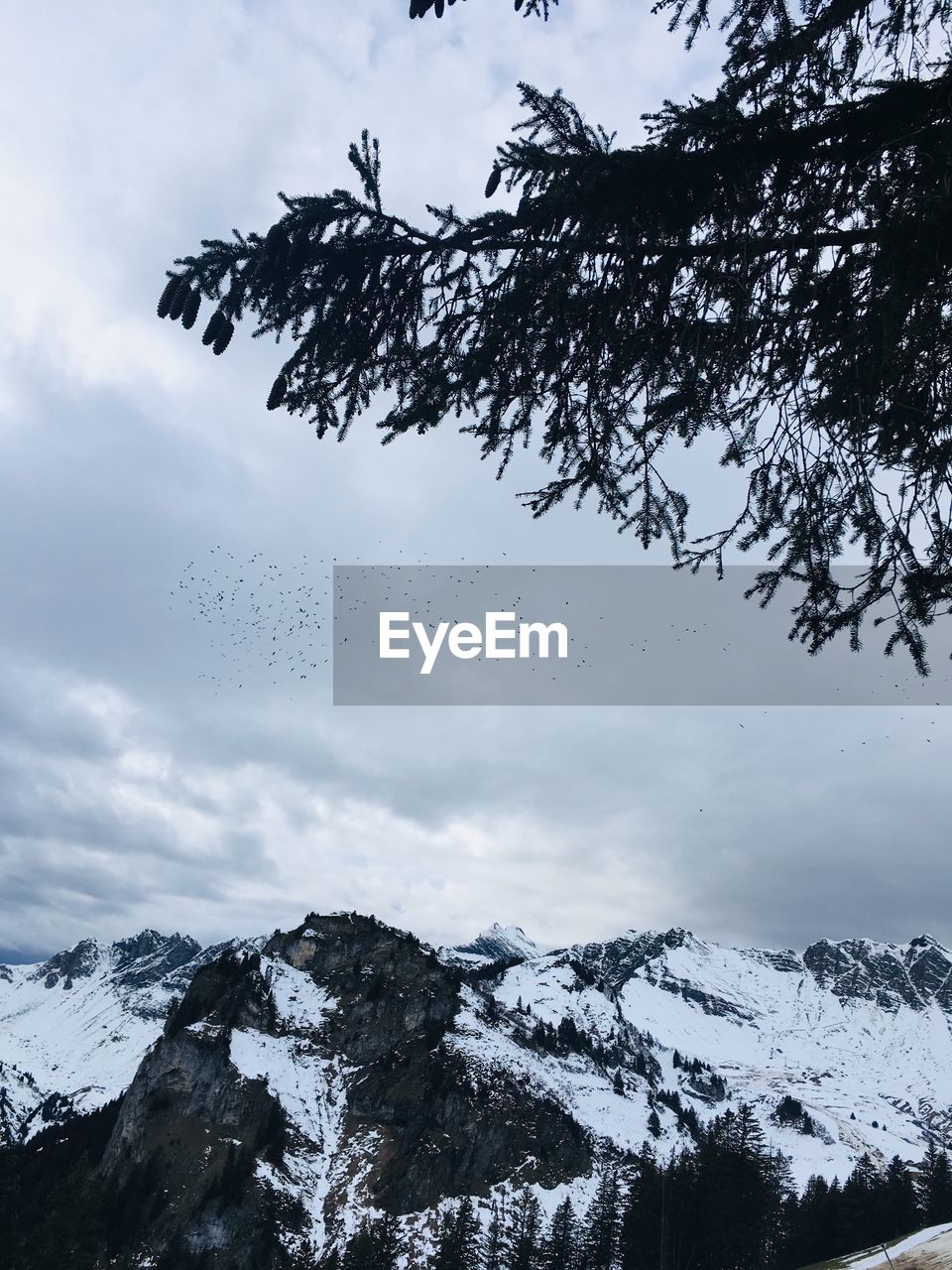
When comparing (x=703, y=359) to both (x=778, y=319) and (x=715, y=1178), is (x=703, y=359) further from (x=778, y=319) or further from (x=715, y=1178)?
(x=715, y=1178)

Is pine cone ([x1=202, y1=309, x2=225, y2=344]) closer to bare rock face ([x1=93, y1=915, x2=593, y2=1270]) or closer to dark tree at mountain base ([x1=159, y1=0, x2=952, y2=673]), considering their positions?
dark tree at mountain base ([x1=159, y1=0, x2=952, y2=673])

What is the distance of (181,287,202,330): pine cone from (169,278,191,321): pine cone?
23 millimetres

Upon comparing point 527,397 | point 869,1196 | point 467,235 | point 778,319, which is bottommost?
point 869,1196

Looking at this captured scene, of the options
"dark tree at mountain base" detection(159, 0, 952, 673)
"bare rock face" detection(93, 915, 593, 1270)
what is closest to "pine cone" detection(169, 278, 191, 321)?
"dark tree at mountain base" detection(159, 0, 952, 673)

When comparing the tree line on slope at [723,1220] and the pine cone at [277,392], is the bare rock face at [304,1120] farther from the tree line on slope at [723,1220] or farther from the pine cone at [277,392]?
the pine cone at [277,392]

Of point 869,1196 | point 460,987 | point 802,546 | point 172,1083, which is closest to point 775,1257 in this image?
point 869,1196

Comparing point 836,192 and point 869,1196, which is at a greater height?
point 836,192

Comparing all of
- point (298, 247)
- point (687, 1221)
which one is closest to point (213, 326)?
point (298, 247)

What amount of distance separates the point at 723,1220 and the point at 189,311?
182 ft

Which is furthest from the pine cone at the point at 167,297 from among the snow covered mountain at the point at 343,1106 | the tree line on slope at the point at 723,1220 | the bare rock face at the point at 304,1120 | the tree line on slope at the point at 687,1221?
the snow covered mountain at the point at 343,1106

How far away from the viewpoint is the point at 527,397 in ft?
25.6

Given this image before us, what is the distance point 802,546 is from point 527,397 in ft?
8.97

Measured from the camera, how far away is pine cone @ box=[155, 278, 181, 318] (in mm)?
6965

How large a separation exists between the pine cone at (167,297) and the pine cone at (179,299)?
22mm
